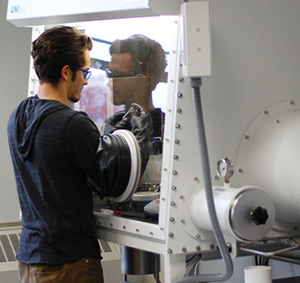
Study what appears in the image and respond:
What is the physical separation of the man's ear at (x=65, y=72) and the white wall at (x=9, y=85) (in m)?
1.64

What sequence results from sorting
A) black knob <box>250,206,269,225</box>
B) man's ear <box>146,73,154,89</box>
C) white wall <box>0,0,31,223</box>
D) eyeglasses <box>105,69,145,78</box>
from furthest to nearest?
white wall <box>0,0,31,223</box>
eyeglasses <box>105,69,145,78</box>
man's ear <box>146,73,154,89</box>
black knob <box>250,206,269,225</box>

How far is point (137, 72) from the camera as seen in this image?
6.63 ft

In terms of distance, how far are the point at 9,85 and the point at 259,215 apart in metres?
2.45

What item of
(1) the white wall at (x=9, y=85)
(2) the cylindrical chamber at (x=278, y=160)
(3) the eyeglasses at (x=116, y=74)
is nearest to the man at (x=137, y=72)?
(3) the eyeglasses at (x=116, y=74)

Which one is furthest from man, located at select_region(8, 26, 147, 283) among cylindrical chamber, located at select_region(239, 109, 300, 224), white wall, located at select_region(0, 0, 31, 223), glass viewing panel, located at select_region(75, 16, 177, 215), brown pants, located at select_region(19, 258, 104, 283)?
white wall, located at select_region(0, 0, 31, 223)

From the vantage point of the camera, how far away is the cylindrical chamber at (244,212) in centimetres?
146

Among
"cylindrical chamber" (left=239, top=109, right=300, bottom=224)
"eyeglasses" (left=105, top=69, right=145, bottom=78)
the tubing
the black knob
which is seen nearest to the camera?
the tubing

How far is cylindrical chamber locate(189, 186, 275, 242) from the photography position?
1.46 metres

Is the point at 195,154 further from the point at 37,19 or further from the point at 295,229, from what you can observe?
the point at 37,19

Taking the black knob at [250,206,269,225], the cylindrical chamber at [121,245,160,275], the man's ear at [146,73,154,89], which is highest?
the man's ear at [146,73,154,89]

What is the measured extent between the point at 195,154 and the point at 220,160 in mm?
96

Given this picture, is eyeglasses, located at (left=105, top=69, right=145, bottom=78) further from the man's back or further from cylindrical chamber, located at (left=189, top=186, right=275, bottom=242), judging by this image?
cylindrical chamber, located at (left=189, top=186, right=275, bottom=242)

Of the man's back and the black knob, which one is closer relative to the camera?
the black knob

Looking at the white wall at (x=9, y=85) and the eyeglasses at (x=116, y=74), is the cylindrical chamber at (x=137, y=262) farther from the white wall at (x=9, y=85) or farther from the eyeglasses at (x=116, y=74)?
the white wall at (x=9, y=85)
